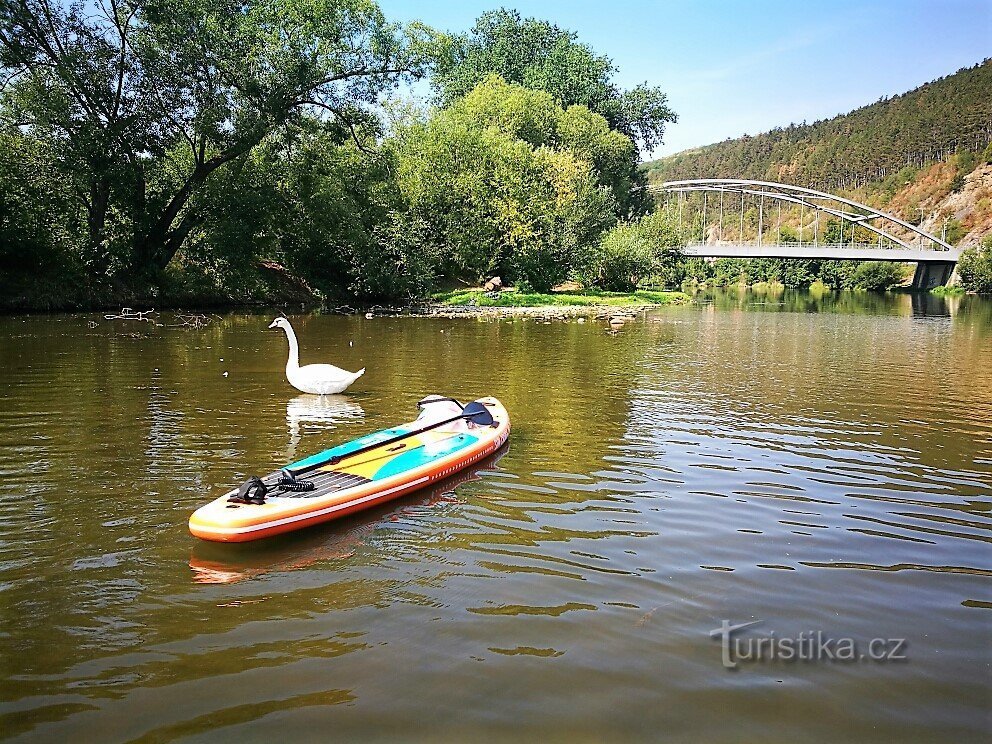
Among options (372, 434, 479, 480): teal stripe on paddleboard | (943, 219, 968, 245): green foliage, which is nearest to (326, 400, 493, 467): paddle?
(372, 434, 479, 480): teal stripe on paddleboard

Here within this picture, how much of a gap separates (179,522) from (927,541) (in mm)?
6628

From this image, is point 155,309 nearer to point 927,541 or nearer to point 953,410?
point 953,410

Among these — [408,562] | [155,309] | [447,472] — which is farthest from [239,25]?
[408,562]

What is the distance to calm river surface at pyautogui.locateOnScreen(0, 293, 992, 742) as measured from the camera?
4.17 m

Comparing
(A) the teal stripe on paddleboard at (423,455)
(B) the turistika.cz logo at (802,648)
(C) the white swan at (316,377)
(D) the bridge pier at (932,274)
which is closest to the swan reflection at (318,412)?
(C) the white swan at (316,377)

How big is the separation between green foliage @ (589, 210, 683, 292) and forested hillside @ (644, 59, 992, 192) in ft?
242

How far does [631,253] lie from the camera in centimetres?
5003

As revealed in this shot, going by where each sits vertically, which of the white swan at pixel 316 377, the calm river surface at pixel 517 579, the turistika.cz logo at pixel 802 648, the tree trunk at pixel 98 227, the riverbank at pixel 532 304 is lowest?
the turistika.cz logo at pixel 802 648

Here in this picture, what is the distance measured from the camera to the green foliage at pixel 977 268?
2648 inches

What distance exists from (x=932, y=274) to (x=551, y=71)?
1927 inches

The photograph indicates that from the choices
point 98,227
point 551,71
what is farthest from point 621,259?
point 98,227

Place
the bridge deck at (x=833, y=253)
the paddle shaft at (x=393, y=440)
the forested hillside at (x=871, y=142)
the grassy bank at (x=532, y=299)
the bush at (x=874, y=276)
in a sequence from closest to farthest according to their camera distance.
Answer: the paddle shaft at (x=393, y=440), the grassy bank at (x=532, y=299), the bridge deck at (x=833, y=253), the bush at (x=874, y=276), the forested hillside at (x=871, y=142)

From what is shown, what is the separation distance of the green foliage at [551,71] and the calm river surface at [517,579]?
175ft

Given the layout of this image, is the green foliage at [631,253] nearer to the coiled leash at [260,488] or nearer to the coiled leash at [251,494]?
the coiled leash at [260,488]
